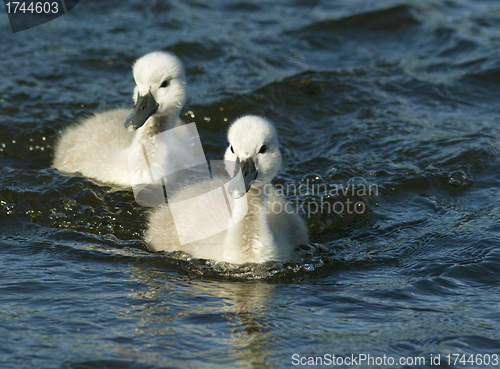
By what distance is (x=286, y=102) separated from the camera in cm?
858

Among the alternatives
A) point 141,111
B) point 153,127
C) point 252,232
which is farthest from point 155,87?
point 252,232

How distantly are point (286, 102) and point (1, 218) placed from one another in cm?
426

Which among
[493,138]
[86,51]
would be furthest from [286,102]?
[86,51]

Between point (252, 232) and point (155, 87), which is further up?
point (155, 87)

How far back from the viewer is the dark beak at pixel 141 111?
19.4 ft

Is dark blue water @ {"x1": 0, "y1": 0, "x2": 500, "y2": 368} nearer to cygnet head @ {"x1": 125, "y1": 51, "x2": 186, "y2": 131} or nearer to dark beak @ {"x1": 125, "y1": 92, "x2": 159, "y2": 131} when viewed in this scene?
dark beak @ {"x1": 125, "y1": 92, "x2": 159, "y2": 131}

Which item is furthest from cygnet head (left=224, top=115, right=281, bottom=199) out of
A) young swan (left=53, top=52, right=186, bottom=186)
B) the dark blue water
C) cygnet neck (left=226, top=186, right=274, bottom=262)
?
young swan (left=53, top=52, right=186, bottom=186)

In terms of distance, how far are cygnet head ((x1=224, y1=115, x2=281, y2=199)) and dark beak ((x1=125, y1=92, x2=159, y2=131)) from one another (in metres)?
1.35

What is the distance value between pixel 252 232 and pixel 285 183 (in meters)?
2.00

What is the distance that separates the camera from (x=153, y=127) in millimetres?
6211

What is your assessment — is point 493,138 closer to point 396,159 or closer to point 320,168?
point 396,159

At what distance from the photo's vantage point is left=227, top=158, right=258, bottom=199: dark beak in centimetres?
460

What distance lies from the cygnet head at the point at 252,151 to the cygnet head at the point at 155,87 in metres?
1.42

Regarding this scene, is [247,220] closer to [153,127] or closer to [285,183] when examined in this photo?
[153,127]
